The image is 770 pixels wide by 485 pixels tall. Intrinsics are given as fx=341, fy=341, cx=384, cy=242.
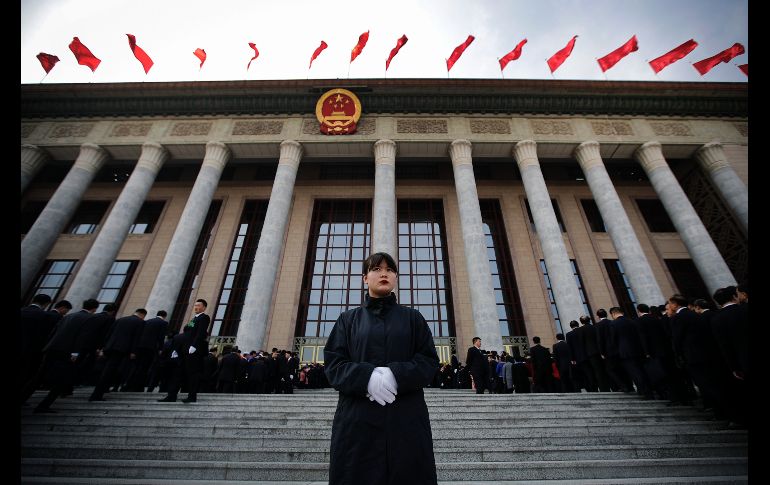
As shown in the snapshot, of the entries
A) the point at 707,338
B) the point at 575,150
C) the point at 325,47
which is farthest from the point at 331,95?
the point at 707,338

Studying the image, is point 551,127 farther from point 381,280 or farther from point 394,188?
point 381,280

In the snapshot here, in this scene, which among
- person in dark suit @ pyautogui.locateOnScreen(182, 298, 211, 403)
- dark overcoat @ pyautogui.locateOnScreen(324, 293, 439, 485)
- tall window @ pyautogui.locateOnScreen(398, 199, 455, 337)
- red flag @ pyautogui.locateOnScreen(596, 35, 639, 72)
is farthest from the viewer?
tall window @ pyautogui.locateOnScreen(398, 199, 455, 337)

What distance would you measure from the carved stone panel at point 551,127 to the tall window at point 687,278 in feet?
25.2

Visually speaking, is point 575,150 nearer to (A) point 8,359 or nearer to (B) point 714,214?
(B) point 714,214


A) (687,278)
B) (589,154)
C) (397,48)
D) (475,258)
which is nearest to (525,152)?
(589,154)

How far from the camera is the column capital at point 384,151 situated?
15006 mm

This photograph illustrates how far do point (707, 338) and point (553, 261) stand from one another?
8.13 m

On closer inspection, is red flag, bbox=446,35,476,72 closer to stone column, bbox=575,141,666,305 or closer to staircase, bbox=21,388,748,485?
stone column, bbox=575,141,666,305

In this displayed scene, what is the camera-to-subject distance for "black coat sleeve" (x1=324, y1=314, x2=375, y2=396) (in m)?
1.67

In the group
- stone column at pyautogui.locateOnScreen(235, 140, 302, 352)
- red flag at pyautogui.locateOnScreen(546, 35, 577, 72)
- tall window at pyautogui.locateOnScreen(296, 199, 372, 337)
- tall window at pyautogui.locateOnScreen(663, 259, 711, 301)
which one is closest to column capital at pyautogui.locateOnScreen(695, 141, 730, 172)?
tall window at pyautogui.locateOnScreen(663, 259, 711, 301)

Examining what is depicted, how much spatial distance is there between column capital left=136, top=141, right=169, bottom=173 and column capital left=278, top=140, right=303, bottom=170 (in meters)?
5.54

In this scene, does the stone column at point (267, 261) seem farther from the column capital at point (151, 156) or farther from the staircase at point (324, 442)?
the column capital at point (151, 156)

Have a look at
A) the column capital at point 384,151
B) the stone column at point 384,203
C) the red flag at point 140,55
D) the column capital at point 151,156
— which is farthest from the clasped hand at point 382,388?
the red flag at point 140,55

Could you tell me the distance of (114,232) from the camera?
13102 mm
